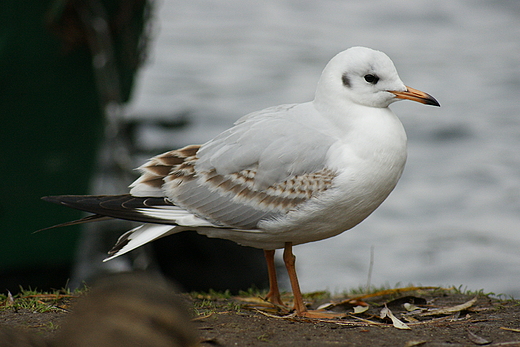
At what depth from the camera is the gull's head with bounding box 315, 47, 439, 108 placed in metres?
4.36

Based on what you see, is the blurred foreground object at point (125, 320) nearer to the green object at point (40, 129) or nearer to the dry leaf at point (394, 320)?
the dry leaf at point (394, 320)

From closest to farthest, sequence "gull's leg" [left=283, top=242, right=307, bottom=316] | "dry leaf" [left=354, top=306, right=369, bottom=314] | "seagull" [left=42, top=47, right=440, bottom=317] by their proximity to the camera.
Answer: "seagull" [left=42, top=47, right=440, bottom=317], "gull's leg" [left=283, top=242, right=307, bottom=316], "dry leaf" [left=354, top=306, right=369, bottom=314]

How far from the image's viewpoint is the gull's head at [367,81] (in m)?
4.36

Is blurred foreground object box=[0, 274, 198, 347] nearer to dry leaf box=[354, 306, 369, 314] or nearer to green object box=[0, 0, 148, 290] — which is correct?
dry leaf box=[354, 306, 369, 314]

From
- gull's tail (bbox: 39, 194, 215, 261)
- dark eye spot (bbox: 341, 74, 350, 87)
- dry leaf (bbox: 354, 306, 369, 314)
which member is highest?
dark eye spot (bbox: 341, 74, 350, 87)

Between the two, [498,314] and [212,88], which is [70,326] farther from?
[212,88]

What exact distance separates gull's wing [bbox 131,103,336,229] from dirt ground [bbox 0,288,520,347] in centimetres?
65

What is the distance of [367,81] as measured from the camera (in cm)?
439

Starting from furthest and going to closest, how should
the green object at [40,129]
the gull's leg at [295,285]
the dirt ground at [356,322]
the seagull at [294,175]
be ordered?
the green object at [40,129], the gull's leg at [295,285], the seagull at [294,175], the dirt ground at [356,322]

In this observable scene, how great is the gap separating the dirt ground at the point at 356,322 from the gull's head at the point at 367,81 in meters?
1.39

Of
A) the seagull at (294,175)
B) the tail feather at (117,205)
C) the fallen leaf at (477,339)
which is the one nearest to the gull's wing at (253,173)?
the seagull at (294,175)

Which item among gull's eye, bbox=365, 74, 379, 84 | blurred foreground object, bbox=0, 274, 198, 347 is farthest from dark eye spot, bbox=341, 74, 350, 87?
blurred foreground object, bbox=0, 274, 198, 347

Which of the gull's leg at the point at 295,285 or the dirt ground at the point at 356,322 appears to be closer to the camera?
the dirt ground at the point at 356,322

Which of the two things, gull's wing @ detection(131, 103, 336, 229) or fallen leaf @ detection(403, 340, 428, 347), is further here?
gull's wing @ detection(131, 103, 336, 229)
